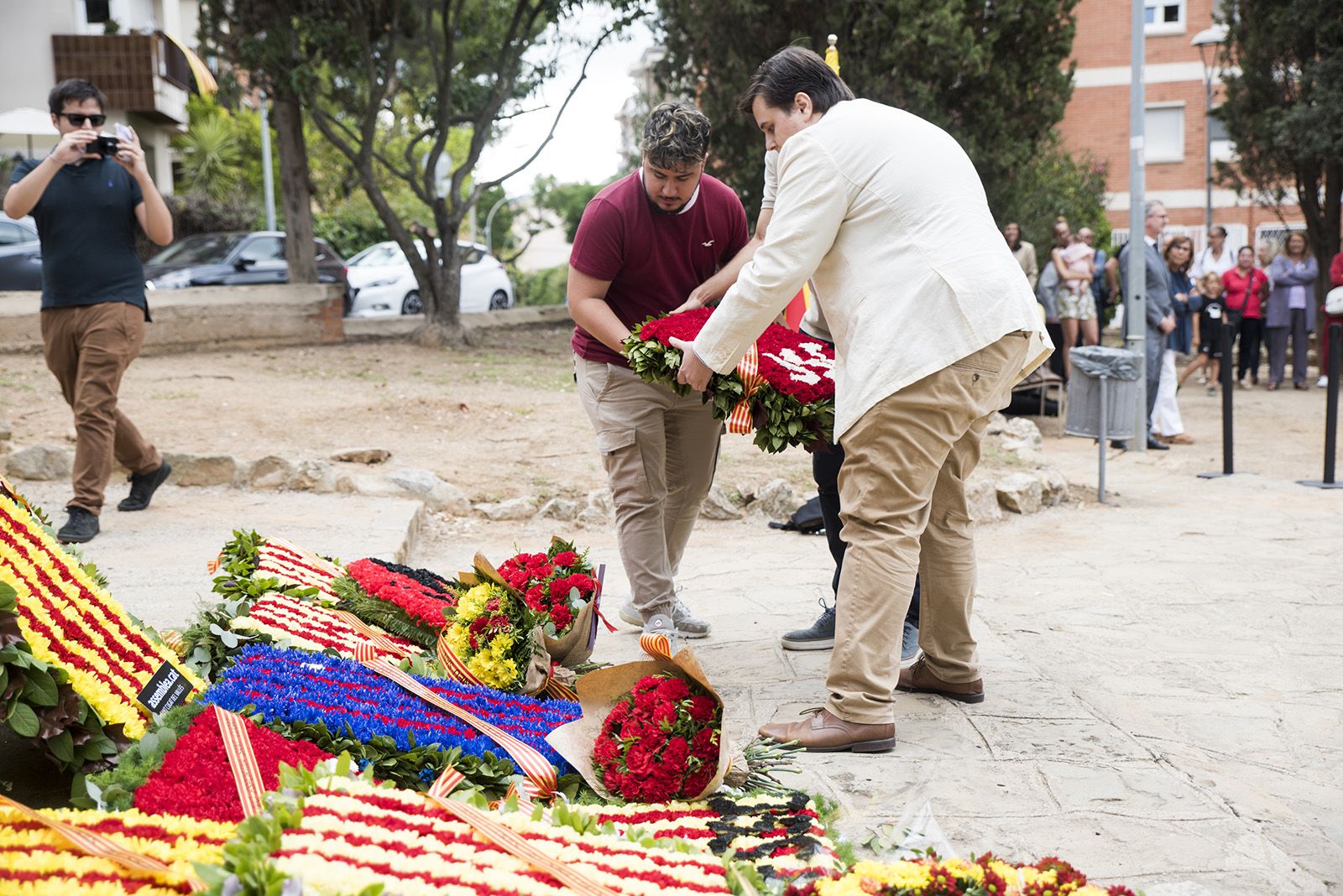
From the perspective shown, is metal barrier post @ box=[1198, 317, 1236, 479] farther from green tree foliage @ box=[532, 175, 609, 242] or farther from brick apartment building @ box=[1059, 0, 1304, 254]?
green tree foliage @ box=[532, 175, 609, 242]

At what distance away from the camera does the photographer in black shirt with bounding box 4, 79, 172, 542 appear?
19.4 feet

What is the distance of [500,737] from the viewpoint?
3021 millimetres

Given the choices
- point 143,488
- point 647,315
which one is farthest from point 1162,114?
point 647,315

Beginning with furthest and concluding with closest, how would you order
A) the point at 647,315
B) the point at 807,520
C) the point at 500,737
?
the point at 807,520, the point at 647,315, the point at 500,737

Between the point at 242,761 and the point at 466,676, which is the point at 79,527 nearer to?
the point at 466,676

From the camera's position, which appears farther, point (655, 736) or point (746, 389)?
point (746, 389)

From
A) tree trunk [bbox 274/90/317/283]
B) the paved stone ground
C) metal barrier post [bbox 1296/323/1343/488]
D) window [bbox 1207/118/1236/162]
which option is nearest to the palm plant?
tree trunk [bbox 274/90/317/283]

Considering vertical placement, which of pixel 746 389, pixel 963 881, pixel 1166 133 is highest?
pixel 1166 133

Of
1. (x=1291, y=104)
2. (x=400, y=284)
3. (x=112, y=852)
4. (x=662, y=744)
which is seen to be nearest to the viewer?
(x=112, y=852)

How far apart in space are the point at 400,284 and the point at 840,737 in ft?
62.5

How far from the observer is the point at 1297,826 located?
296cm

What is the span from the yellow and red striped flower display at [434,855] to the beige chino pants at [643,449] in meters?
2.15

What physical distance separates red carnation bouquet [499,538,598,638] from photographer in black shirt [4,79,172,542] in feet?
9.73

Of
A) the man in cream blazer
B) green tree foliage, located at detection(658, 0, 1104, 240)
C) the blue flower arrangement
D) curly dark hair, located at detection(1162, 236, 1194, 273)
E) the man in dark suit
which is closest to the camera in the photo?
the blue flower arrangement
